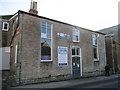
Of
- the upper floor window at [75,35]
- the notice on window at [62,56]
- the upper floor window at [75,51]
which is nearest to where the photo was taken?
the notice on window at [62,56]

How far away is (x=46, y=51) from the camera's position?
541 inches

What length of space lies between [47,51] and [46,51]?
130 mm

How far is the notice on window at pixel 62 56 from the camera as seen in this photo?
14586 mm

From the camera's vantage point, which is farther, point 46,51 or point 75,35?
point 75,35

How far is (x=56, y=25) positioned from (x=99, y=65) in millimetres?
9649

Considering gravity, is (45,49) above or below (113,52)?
above

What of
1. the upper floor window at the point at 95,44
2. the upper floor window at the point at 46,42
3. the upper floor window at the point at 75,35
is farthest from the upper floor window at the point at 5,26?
Result: the upper floor window at the point at 95,44

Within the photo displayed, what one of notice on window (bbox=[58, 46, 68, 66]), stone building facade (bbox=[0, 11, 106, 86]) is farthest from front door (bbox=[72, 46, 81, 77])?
notice on window (bbox=[58, 46, 68, 66])

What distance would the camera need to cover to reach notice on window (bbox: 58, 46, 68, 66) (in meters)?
14.6

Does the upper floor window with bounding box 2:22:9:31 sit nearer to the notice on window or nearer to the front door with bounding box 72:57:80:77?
the notice on window

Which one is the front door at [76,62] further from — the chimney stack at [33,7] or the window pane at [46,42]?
the chimney stack at [33,7]

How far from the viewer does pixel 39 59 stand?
42.4 ft

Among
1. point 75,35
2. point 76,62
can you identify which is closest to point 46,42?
point 75,35

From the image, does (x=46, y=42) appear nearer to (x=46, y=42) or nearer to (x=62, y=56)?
(x=46, y=42)
